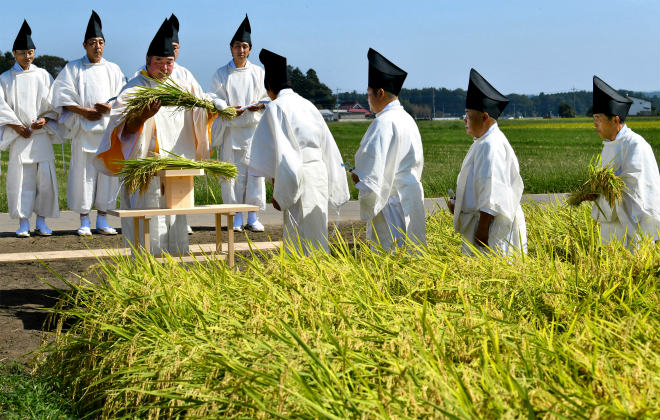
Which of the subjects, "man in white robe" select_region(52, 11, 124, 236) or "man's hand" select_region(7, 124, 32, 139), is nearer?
"man in white robe" select_region(52, 11, 124, 236)

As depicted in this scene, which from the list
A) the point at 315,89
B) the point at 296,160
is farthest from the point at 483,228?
the point at 315,89

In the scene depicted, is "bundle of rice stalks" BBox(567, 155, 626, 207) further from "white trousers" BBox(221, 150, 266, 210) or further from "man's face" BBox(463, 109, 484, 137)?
"white trousers" BBox(221, 150, 266, 210)

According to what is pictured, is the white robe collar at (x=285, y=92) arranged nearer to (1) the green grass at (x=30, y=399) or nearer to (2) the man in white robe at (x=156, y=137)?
(2) the man in white robe at (x=156, y=137)

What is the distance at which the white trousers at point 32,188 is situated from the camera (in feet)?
35.2

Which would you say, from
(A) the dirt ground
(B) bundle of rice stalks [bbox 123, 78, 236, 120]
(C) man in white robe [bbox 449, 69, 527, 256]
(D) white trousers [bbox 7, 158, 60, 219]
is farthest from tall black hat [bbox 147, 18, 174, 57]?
(D) white trousers [bbox 7, 158, 60, 219]

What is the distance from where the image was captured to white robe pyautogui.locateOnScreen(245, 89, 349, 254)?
6.51 meters

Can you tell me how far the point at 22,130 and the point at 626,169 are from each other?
715cm

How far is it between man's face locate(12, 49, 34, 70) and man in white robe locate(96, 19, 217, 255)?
154 inches

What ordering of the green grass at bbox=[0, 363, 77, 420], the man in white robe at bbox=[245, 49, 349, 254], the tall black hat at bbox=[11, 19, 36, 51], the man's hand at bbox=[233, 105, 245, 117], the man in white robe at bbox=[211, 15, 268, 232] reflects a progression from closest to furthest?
the green grass at bbox=[0, 363, 77, 420]
the man in white robe at bbox=[245, 49, 349, 254]
the tall black hat at bbox=[11, 19, 36, 51]
the man's hand at bbox=[233, 105, 245, 117]
the man in white robe at bbox=[211, 15, 268, 232]

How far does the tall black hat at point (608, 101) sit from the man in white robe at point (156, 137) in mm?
3124

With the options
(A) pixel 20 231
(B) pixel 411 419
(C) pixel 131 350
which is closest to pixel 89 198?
(A) pixel 20 231

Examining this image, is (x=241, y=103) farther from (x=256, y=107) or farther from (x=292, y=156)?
(x=292, y=156)

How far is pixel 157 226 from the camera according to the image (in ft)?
24.6

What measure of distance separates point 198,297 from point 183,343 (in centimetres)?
79
